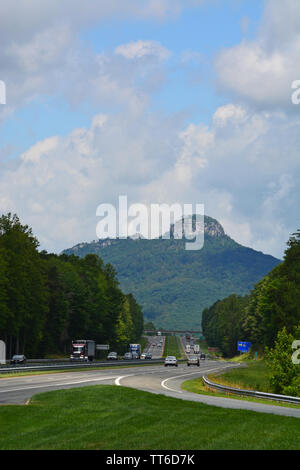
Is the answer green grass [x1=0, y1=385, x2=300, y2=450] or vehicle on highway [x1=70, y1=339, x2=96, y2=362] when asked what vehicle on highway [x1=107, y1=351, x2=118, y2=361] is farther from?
green grass [x1=0, y1=385, x2=300, y2=450]

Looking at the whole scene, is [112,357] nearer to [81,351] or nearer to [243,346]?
[81,351]

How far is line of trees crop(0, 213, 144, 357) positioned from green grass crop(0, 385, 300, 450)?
62.9 m

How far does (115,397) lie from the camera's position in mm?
28953

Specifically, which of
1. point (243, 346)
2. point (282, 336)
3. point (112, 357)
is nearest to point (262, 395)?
point (282, 336)

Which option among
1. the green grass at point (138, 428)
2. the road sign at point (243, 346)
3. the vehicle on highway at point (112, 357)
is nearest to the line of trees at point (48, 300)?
the vehicle on highway at point (112, 357)

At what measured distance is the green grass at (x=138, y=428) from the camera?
1554 centimetres

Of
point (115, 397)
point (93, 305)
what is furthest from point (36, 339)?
point (115, 397)

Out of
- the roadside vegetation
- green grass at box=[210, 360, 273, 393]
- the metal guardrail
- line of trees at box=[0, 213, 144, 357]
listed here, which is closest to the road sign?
the roadside vegetation

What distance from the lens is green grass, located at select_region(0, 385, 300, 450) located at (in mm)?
15539

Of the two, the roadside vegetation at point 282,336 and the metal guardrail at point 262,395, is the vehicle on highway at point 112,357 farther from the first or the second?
the metal guardrail at point 262,395

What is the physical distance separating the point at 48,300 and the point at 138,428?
95.7 metres

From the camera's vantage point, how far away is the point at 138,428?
18078 millimetres
